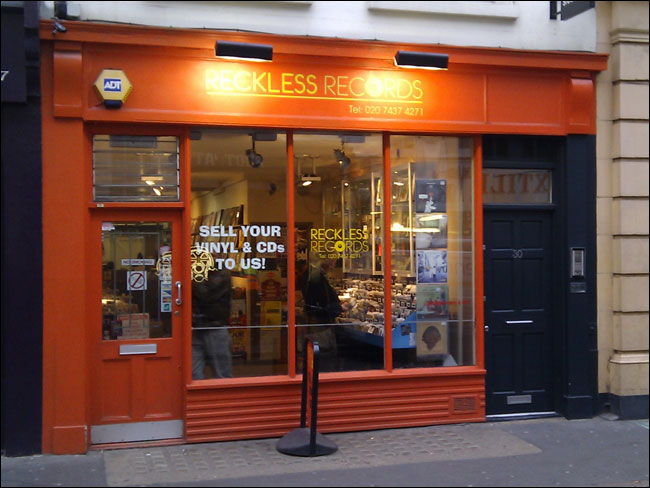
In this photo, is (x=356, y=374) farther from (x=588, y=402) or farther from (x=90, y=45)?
(x=90, y=45)

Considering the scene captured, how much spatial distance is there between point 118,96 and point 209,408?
3.27 meters

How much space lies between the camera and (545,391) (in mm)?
9102

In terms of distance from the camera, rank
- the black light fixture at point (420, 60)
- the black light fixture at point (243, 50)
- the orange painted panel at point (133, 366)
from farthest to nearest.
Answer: the black light fixture at point (420, 60) < the orange painted panel at point (133, 366) < the black light fixture at point (243, 50)

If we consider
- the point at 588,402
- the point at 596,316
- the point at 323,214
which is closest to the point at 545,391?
the point at 588,402

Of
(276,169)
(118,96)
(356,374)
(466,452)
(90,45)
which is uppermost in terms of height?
(90,45)

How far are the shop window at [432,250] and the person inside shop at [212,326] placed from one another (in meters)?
1.88

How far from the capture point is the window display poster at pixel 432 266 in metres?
8.84

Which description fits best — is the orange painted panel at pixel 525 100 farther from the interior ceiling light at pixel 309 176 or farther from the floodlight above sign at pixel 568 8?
the interior ceiling light at pixel 309 176

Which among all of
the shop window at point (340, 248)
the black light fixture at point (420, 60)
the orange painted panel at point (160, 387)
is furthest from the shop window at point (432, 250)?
the orange painted panel at point (160, 387)

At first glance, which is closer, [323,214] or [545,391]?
[323,214]

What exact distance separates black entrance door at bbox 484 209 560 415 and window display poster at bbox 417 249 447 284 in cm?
51

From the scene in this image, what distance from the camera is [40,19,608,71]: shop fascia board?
24.6 feet

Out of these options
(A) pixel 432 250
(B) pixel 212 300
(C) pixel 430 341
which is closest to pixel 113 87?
(B) pixel 212 300

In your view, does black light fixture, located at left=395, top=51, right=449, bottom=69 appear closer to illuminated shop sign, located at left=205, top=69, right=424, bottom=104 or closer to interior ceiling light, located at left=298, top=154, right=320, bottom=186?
illuminated shop sign, located at left=205, top=69, right=424, bottom=104
